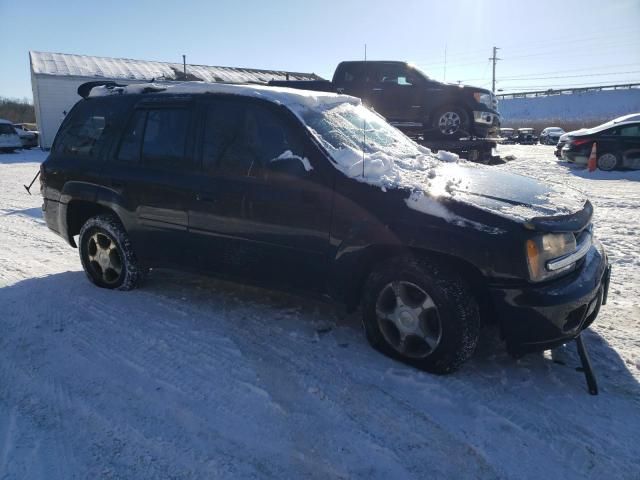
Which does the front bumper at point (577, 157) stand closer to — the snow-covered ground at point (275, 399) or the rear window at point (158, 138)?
the snow-covered ground at point (275, 399)

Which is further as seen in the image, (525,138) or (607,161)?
(525,138)

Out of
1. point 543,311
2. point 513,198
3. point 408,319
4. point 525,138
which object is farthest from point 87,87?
point 525,138

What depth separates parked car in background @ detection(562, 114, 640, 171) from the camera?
44.7ft

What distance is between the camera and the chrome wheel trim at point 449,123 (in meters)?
10.7

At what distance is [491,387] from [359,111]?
2614 millimetres

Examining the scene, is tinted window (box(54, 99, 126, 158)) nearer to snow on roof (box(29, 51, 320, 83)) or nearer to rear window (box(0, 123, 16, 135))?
snow on roof (box(29, 51, 320, 83))

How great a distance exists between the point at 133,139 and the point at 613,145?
14182 mm

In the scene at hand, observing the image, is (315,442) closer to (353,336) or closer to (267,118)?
(353,336)

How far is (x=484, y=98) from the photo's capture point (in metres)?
10.7

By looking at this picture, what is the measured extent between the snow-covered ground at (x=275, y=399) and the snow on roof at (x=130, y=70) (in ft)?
75.5

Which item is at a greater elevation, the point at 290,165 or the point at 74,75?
the point at 74,75

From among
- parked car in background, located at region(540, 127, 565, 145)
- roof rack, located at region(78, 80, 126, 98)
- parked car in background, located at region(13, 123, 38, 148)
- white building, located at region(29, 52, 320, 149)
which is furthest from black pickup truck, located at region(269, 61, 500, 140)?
parked car in background, located at region(540, 127, 565, 145)

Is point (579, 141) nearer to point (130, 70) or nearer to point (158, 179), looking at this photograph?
point (158, 179)

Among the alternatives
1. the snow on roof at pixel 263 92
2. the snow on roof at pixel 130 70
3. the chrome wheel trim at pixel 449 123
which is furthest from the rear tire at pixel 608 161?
the snow on roof at pixel 130 70
